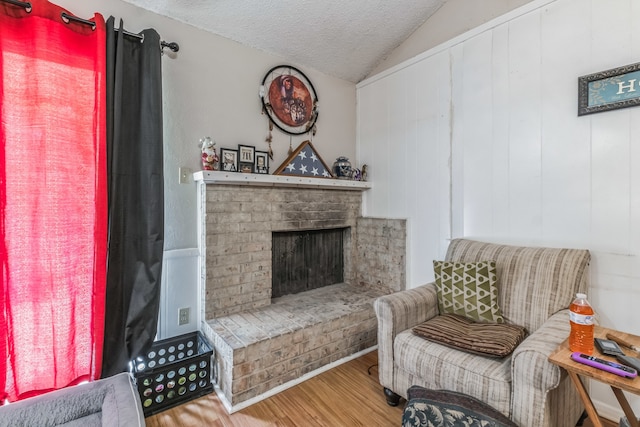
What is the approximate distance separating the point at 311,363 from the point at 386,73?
2656 millimetres

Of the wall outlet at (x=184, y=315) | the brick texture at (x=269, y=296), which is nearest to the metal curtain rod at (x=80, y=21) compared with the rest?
the brick texture at (x=269, y=296)

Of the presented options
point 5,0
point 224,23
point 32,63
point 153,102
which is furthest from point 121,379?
point 224,23

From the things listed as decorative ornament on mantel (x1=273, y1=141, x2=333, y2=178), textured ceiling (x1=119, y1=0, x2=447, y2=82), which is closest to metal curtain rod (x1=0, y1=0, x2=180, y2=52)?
textured ceiling (x1=119, y1=0, x2=447, y2=82)

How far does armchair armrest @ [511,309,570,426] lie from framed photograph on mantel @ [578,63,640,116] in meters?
1.35

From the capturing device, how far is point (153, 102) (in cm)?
187

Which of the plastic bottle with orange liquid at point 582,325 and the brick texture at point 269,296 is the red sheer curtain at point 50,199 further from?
the plastic bottle with orange liquid at point 582,325

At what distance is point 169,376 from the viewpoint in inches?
68.9

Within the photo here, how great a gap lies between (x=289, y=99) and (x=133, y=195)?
61.1 inches

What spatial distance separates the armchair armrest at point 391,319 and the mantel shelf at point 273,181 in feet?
4.00

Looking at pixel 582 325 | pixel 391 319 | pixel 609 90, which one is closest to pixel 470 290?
pixel 391 319

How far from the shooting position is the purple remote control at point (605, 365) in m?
0.97

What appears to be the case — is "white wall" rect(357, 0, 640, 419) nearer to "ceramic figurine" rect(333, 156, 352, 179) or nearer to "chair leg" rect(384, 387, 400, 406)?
"ceramic figurine" rect(333, 156, 352, 179)

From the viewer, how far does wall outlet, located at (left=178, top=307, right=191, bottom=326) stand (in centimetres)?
210

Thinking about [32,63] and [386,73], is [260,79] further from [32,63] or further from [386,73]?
[32,63]
